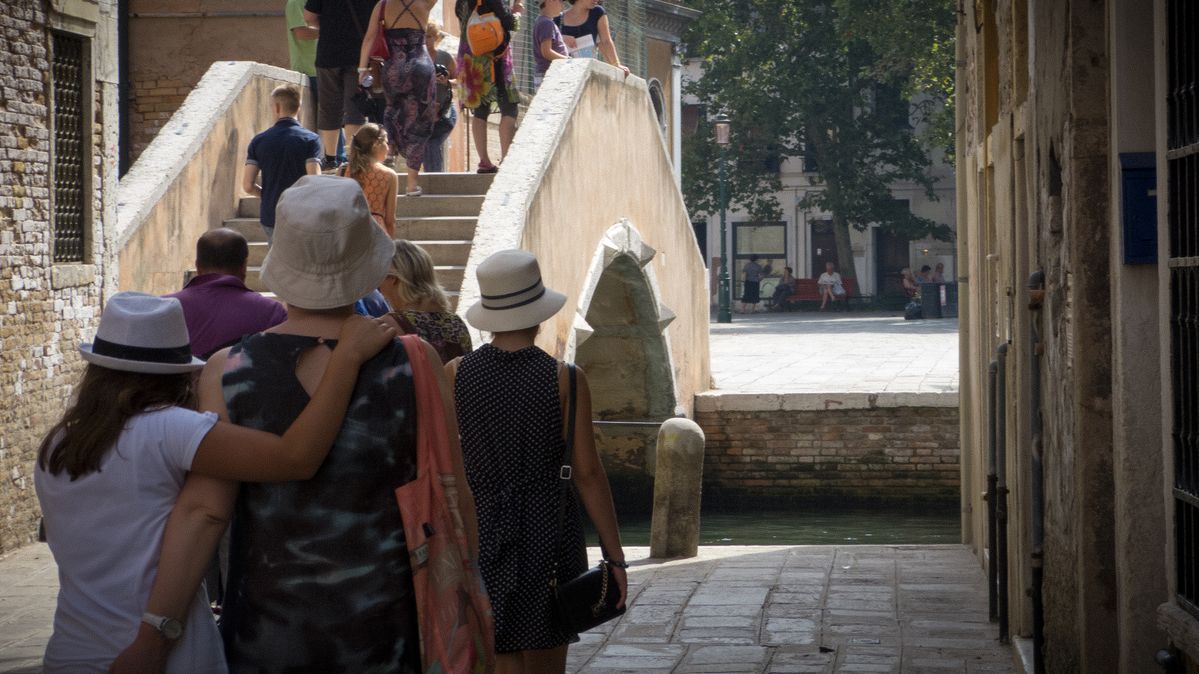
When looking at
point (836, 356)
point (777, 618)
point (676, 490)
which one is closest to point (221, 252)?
point (777, 618)

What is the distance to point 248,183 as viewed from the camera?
10625 millimetres

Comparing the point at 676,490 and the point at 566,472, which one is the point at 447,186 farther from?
the point at 566,472

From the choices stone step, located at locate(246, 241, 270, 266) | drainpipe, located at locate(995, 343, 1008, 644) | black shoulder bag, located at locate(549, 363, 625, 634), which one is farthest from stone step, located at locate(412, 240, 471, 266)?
black shoulder bag, located at locate(549, 363, 625, 634)

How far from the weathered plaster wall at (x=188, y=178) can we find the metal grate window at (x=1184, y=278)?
788 cm

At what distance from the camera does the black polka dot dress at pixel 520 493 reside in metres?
4.48

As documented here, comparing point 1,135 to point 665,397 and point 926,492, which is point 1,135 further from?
point 926,492

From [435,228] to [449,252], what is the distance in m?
0.48

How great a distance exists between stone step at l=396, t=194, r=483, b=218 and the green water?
Result: 17.1ft

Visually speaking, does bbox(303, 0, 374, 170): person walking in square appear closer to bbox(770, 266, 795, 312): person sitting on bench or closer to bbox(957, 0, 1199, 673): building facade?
bbox(957, 0, 1199, 673): building facade

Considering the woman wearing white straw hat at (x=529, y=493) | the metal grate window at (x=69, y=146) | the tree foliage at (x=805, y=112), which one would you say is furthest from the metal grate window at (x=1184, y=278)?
the tree foliage at (x=805, y=112)

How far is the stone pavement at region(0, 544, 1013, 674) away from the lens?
7.08m

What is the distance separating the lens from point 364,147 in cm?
952

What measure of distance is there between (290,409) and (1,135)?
6979 millimetres

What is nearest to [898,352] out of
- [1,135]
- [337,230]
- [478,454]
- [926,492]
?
[926,492]
